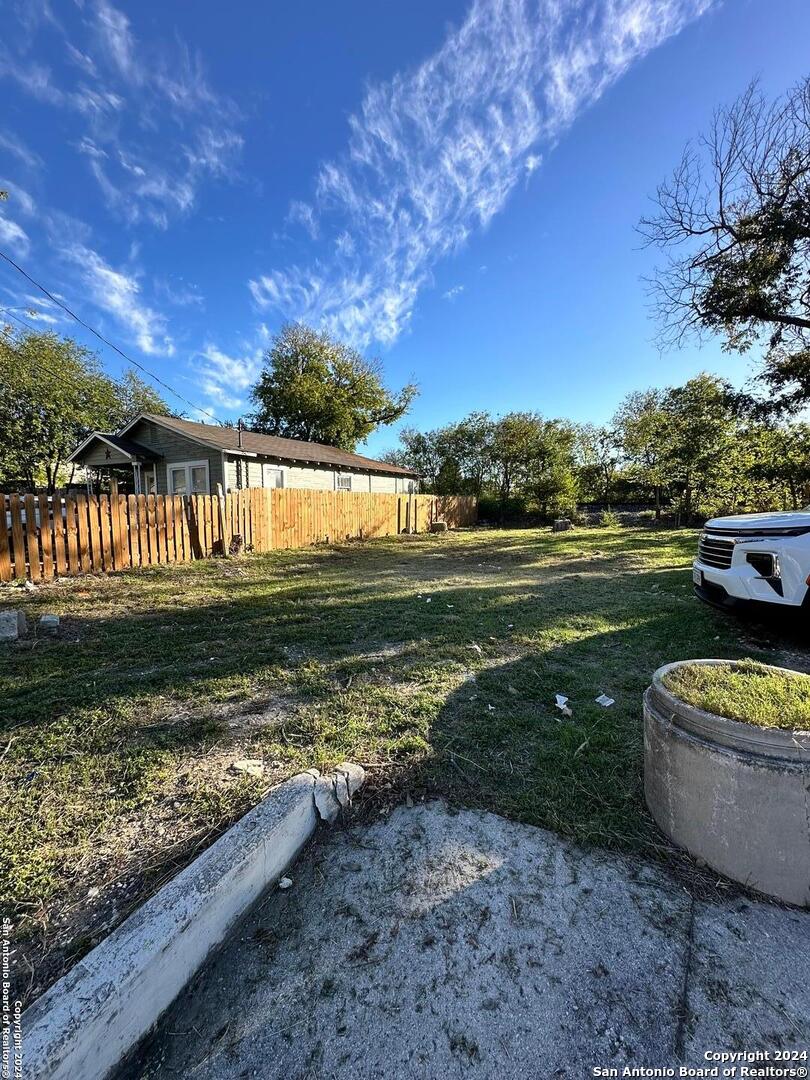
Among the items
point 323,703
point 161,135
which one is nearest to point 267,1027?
point 323,703

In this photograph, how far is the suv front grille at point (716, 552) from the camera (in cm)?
382

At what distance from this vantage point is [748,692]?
1741 mm

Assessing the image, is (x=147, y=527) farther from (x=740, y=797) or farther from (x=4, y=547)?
(x=740, y=797)

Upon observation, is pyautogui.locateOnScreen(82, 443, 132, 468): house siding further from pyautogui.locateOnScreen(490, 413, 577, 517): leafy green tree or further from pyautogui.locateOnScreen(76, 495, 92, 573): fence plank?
pyautogui.locateOnScreen(490, 413, 577, 517): leafy green tree

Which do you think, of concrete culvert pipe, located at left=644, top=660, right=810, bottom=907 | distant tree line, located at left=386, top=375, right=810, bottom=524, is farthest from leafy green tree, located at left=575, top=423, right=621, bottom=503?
concrete culvert pipe, located at left=644, top=660, right=810, bottom=907

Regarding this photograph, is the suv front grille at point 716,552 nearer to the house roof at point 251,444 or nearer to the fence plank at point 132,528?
the fence plank at point 132,528

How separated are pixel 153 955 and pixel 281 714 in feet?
5.24

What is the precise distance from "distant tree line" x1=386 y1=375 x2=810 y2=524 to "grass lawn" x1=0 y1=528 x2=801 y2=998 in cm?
1201

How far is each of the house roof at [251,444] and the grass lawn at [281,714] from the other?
9089 millimetres

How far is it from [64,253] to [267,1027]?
16.9 meters

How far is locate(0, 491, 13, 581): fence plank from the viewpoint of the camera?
6.35 metres

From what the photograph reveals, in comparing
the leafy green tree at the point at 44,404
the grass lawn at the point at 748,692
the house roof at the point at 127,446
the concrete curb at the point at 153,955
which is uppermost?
the leafy green tree at the point at 44,404

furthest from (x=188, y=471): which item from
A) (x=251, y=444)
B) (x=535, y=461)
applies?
(x=535, y=461)

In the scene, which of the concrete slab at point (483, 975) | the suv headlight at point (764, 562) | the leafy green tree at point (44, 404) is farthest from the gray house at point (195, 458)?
the concrete slab at point (483, 975)
